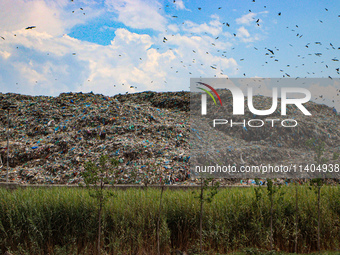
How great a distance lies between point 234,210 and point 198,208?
2.05 ft

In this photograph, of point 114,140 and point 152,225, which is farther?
point 114,140

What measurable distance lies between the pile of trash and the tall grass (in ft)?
9.01

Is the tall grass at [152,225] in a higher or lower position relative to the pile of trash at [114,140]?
lower

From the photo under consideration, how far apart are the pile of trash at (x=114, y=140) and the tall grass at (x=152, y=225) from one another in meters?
2.74

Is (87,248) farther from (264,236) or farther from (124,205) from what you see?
(264,236)

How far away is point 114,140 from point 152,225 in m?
6.61

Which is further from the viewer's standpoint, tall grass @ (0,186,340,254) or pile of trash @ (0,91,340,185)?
pile of trash @ (0,91,340,185)

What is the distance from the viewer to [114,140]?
11.1m

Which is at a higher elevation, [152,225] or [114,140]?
[114,140]

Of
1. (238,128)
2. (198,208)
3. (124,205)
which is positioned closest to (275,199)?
(198,208)

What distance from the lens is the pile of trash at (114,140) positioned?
9656 mm

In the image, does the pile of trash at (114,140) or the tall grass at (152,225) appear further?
the pile of trash at (114,140)

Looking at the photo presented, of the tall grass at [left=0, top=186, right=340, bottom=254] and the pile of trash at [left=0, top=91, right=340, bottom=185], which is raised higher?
the pile of trash at [left=0, top=91, right=340, bottom=185]

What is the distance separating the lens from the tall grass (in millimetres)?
4738
